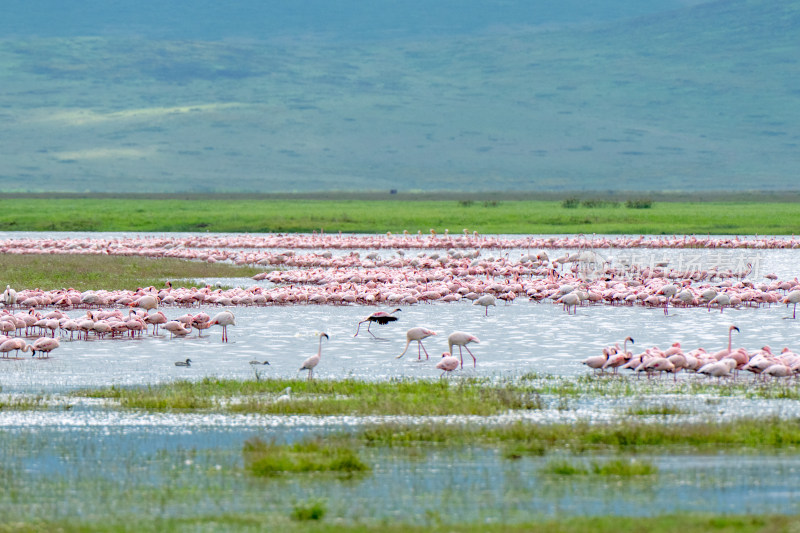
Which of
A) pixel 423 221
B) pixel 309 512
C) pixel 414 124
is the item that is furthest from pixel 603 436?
pixel 414 124

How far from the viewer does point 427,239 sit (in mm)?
46656

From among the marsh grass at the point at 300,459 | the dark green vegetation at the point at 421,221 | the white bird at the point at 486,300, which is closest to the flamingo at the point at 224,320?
the white bird at the point at 486,300

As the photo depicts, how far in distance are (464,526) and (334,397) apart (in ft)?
17.2

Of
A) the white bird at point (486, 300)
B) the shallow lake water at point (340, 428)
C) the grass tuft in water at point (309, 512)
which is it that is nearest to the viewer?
the grass tuft in water at point (309, 512)

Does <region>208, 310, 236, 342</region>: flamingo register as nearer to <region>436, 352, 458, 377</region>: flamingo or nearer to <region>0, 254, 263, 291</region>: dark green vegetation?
<region>436, 352, 458, 377</region>: flamingo

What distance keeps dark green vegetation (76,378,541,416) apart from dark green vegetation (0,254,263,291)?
45.7 feet

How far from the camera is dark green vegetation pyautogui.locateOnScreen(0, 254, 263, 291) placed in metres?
29.2

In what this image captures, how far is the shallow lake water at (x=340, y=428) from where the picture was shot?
974 cm

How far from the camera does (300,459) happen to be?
432 inches

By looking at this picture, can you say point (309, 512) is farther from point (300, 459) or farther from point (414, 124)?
point (414, 124)

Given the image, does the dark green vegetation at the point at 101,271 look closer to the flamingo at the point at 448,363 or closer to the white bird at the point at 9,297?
the white bird at the point at 9,297

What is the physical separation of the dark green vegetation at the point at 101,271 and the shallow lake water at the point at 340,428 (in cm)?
893

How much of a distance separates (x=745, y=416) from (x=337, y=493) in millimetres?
4747

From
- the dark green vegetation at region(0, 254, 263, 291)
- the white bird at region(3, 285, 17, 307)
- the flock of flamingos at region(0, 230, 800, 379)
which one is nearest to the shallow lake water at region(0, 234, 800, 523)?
the flock of flamingos at region(0, 230, 800, 379)
